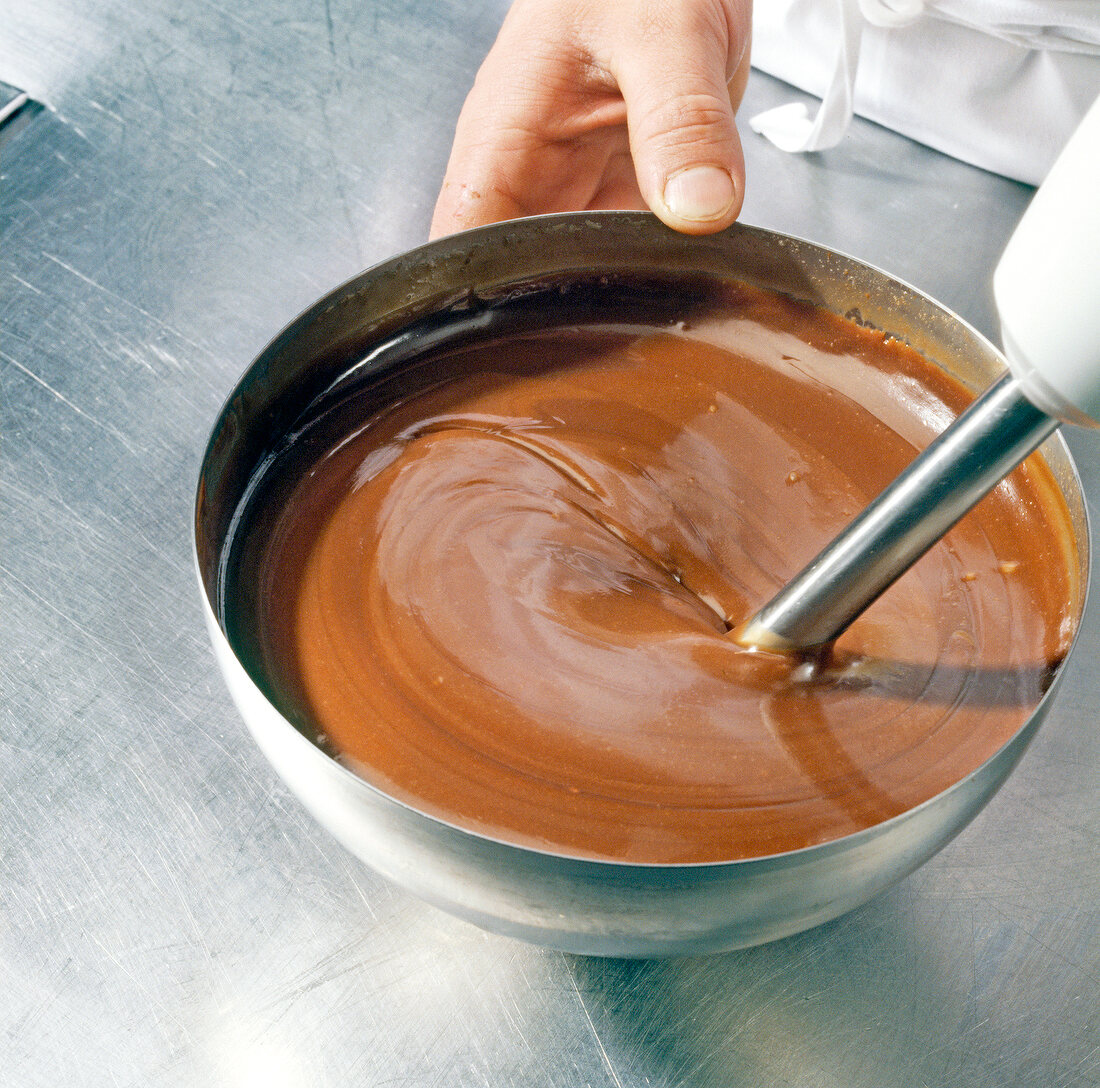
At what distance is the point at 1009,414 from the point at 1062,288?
0.36ft

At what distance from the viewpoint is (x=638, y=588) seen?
2.45 feet

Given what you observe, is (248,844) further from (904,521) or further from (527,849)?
(904,521)

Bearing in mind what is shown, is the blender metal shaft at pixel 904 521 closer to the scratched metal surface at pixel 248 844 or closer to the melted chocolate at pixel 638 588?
the melted chocolate at pixel 638 588

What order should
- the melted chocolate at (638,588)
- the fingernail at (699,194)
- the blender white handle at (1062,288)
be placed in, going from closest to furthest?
the blender white handle at (1062,288), the melted chocolate at (638,588), the fingernail at (699,194)

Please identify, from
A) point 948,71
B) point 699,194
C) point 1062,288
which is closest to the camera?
point 1062,288

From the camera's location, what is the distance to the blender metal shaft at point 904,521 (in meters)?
0.53

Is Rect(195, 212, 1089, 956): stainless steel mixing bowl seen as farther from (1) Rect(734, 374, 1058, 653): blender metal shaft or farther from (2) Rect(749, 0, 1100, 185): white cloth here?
(2) Rect(749, 0, 1100, 185): white cloth

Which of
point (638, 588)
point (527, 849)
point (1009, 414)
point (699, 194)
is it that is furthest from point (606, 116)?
point (527, 849)

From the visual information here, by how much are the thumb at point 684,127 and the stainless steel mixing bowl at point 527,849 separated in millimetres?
33

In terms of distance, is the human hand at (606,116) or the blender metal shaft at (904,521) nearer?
the blender metal shaft at (904,521)

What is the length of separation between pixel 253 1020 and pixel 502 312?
601 mm

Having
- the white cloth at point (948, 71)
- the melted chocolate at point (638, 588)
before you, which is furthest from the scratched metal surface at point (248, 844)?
the melted chocolate at point (638, 588)

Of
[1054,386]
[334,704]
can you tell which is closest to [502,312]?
[334,704]

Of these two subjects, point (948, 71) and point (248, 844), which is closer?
point (248, 844)
